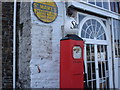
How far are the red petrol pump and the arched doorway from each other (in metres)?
1.54

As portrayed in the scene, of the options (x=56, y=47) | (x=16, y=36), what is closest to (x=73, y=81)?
(x=56, y=47)

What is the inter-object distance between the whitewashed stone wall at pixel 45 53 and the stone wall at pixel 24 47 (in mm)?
141

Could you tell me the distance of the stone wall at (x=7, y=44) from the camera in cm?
387

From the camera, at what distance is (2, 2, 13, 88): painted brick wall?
3.87m

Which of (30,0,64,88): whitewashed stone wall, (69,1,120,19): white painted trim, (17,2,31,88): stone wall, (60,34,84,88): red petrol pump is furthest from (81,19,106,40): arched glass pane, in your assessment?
(17,2,31,88): stone wall

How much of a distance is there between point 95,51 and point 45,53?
2252 millimetres

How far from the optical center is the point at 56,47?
13.2 ft

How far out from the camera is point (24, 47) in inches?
151

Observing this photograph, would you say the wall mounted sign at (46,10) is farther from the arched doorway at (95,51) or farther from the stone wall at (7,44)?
the arched doorway at (95,51)

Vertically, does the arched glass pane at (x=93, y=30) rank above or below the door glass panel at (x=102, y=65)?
above

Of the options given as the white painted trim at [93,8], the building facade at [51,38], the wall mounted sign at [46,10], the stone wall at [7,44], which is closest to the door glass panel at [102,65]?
the building facade at [51,38]

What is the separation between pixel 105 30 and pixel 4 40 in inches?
155

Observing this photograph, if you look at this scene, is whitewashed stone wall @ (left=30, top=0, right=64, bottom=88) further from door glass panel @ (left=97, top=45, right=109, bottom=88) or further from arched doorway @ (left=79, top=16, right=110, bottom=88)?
door glass panel @ (left=97, top=45, right=109, bottom=88)

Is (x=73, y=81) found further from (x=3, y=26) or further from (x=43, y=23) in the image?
(x=3, y=26)
